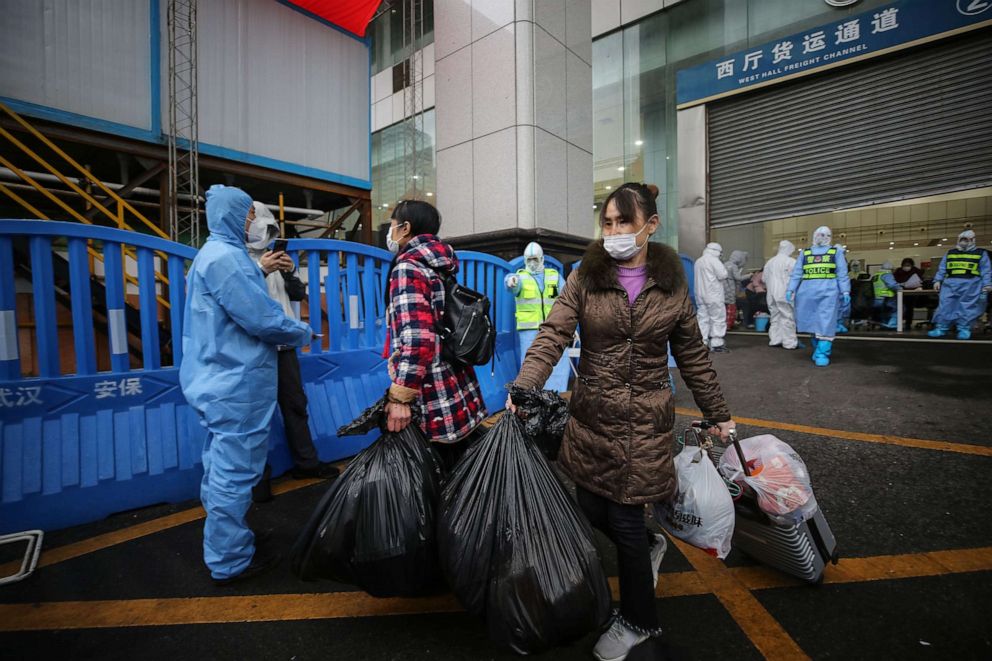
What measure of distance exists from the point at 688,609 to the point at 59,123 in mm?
8761

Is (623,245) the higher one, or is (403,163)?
(403,163)

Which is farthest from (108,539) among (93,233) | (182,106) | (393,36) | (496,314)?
(393,36)

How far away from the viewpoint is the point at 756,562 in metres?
2.16

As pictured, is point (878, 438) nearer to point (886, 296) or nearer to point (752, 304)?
point (752, 304)

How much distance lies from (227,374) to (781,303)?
8.50 metres

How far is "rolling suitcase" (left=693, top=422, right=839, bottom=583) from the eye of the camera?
181 centimetres

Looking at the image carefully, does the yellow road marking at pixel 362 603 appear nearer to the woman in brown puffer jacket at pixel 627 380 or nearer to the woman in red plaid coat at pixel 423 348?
the woman in brown puffer jacket at pixel 627 380

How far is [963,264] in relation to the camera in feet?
26.5

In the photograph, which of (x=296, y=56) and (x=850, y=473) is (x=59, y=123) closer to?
(x=296, y=56)

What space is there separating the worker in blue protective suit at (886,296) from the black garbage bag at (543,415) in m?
12.4

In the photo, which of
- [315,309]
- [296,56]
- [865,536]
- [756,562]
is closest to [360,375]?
[315,309]

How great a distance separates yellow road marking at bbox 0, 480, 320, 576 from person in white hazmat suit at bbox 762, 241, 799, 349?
8387 millimetres

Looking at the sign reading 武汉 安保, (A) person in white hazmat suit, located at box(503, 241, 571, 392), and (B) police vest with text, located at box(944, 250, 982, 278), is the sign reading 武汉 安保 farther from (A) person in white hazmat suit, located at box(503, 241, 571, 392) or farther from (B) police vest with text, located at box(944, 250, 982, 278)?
(A) person in white hazmat suit, located at box(503, 241, 571, 392)

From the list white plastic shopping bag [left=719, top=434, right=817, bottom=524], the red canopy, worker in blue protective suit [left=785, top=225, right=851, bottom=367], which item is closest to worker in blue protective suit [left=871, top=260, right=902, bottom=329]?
worker in blue protective suit [left=785, top=225, right=851, bottom=367]
